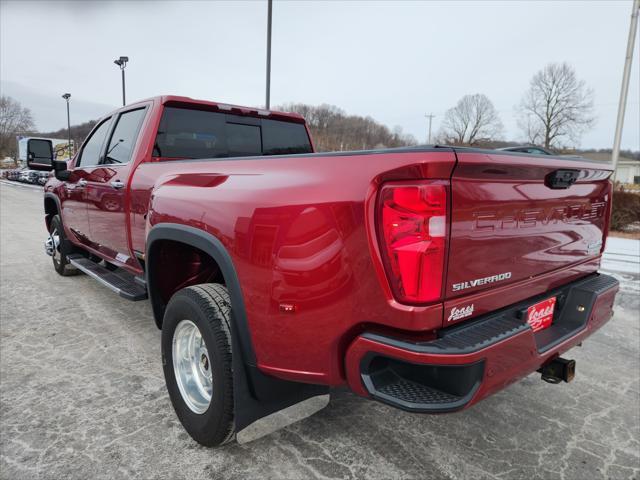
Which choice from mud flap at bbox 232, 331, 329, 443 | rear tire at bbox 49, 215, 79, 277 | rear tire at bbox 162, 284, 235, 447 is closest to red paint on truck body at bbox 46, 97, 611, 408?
mud flap at bbox 232, 331, 329, 443

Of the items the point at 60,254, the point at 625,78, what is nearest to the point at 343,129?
the point at 625,78

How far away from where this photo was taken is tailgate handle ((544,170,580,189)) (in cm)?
197

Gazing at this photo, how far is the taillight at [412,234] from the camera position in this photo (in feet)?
4.98

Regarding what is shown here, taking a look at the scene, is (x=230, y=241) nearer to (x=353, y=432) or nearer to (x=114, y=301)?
(x=353, y=432)

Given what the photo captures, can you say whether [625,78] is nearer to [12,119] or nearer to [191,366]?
[191,366]

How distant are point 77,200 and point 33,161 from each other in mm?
618

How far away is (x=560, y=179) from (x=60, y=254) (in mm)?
5624

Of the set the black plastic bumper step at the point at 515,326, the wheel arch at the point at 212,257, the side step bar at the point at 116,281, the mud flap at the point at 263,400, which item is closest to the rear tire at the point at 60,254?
the side step bar at the point at 116,281

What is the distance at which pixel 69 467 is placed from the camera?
2096 mm

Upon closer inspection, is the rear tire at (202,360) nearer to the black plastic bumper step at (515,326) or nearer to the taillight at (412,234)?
the black plastic bumper step at (515,326)

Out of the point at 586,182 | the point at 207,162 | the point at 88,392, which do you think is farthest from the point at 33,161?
the point at 586,182

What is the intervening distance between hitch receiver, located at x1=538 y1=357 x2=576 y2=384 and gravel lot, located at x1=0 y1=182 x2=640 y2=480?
18.4 inches

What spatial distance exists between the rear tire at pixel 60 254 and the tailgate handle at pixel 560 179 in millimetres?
5160

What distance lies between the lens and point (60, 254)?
215 inches
